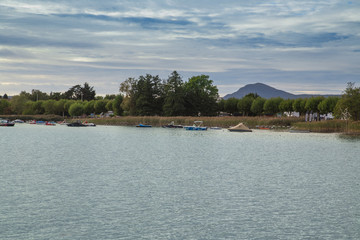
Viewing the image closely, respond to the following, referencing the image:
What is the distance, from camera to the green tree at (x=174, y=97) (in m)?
145

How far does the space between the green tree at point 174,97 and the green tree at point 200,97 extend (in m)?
3.02

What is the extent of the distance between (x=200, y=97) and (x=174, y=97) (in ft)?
37.6

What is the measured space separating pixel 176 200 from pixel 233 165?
60.0 feet

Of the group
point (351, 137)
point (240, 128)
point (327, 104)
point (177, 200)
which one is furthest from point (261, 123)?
point (177, 200)

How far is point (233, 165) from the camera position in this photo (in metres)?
42.8

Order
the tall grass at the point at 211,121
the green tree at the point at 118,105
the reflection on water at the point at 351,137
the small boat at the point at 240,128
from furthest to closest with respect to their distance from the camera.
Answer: the green tree at the point at 118,105 → the tall grass at the point at 211,121 → the small boat at the point at 240,128 → the reflection on water at the point at 351,137

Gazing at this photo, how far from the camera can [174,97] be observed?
5753 inches

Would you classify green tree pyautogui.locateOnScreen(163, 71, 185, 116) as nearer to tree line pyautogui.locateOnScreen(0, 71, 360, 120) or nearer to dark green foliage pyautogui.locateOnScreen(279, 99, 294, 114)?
tree line pyautogui.locateOnScreen(0, 71, 360, 120)

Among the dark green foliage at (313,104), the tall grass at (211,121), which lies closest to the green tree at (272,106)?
the dark green foliage at (313,104)

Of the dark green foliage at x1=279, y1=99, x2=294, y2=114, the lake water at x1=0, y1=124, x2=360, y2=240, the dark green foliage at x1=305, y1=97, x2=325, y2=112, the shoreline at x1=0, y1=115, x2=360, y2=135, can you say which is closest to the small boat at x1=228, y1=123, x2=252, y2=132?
the shoreline at x1=0, y1=115, x2=360, y2=135

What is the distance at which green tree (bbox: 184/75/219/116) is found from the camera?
152 meters

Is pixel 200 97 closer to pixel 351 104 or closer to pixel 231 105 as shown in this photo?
pixel 231 105

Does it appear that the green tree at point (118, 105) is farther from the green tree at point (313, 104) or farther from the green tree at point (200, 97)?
the green tree at point (313, 104)

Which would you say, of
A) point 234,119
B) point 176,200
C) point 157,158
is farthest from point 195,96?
point 176,200
